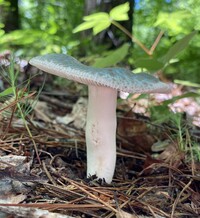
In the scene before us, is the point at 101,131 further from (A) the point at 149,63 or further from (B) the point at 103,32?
(B) the point at 103,32

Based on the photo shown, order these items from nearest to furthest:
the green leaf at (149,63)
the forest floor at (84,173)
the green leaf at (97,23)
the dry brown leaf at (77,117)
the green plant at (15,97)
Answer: the forest floor at (84,173), the green plant at (15,97), the green leaf at (149,63), the green leaf at (97,23), the dry brown leaf at (77,117)

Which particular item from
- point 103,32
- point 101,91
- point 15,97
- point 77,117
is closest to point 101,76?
point 101,91

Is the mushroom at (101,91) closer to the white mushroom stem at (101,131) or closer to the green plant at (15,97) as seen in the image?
the white mushroom stem at (101,131)

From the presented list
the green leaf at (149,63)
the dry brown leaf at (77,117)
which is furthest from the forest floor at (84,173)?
the green leaf at (149,63)

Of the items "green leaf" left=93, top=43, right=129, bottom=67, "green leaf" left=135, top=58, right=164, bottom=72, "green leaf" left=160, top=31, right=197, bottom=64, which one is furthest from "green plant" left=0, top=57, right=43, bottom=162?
"green leaf" left=160, top=31, right=197, bottom=64

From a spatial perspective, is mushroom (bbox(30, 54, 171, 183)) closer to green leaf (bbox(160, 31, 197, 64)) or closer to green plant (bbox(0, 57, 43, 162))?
green plant (bbox(0, 57, 43, 162))
